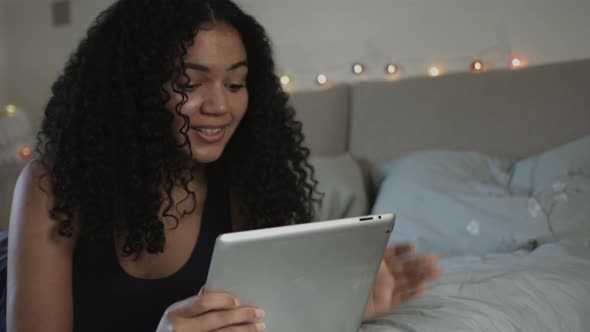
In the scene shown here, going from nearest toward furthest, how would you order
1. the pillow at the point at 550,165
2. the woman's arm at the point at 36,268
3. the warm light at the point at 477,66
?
the woman's arm at the point at 36,268 < the pillow at the point at 550,165 < the warm light at the point at 477,66

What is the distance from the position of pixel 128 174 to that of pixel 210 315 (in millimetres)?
415

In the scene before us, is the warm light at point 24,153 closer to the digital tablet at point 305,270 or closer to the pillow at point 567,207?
the pillow at point 567,207

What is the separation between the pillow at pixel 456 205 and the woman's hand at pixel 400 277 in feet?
2.07

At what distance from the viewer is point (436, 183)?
1.92 m

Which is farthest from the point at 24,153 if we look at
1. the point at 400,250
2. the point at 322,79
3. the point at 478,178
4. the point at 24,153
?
the point at 400,250

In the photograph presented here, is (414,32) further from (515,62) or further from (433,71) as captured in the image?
(515,62)

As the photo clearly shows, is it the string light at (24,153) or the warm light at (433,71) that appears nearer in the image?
the warm light at (433,71)

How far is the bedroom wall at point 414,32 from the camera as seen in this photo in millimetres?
2215

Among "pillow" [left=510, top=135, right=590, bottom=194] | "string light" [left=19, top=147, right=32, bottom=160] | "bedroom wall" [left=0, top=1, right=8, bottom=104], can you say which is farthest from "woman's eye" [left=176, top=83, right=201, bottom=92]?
"bedroom wall" [left=0, top=1, right=8, bottom=104]

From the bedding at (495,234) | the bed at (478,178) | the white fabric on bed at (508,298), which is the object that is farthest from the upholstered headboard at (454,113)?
the white fabric on bed at (508,298)

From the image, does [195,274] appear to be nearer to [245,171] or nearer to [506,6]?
[245,171]

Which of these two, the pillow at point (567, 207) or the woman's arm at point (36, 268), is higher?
the woman's arm at point (36, 268)

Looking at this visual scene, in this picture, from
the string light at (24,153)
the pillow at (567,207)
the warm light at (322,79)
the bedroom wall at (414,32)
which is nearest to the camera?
the pillow at (567,207)

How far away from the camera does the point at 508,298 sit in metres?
1.22
